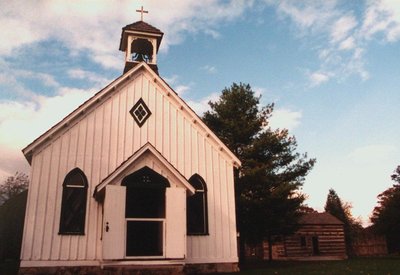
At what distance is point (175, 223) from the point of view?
14148mm

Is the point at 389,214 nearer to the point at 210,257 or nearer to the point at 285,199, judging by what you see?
the point at 285,199

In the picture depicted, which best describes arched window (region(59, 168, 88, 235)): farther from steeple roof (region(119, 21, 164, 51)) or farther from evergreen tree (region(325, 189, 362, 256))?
evergreen tree (region(325, 189, 362, 256))

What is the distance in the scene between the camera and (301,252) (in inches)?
1594

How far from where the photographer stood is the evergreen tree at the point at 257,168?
26.3 m

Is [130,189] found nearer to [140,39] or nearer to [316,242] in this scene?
[140,39]

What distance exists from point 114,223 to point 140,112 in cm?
540

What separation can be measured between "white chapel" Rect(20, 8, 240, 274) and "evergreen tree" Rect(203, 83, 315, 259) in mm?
9372

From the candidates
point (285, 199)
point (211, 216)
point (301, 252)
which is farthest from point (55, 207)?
point (301, 252)

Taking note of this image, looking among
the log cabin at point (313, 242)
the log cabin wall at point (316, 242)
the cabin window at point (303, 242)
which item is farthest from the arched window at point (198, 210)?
the cabin window at point (303, 242)

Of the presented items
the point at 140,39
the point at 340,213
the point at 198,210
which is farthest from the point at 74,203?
the point at 340,213

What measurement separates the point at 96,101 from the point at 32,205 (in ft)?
16.1

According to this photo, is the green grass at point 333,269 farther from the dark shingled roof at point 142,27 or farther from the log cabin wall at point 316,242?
the log cabin wall at point 316,242

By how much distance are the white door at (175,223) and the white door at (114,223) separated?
5.34 feet

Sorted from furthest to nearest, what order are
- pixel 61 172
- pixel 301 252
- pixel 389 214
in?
pixel 301 252 → pixel 389 214 → pixel 61 172
